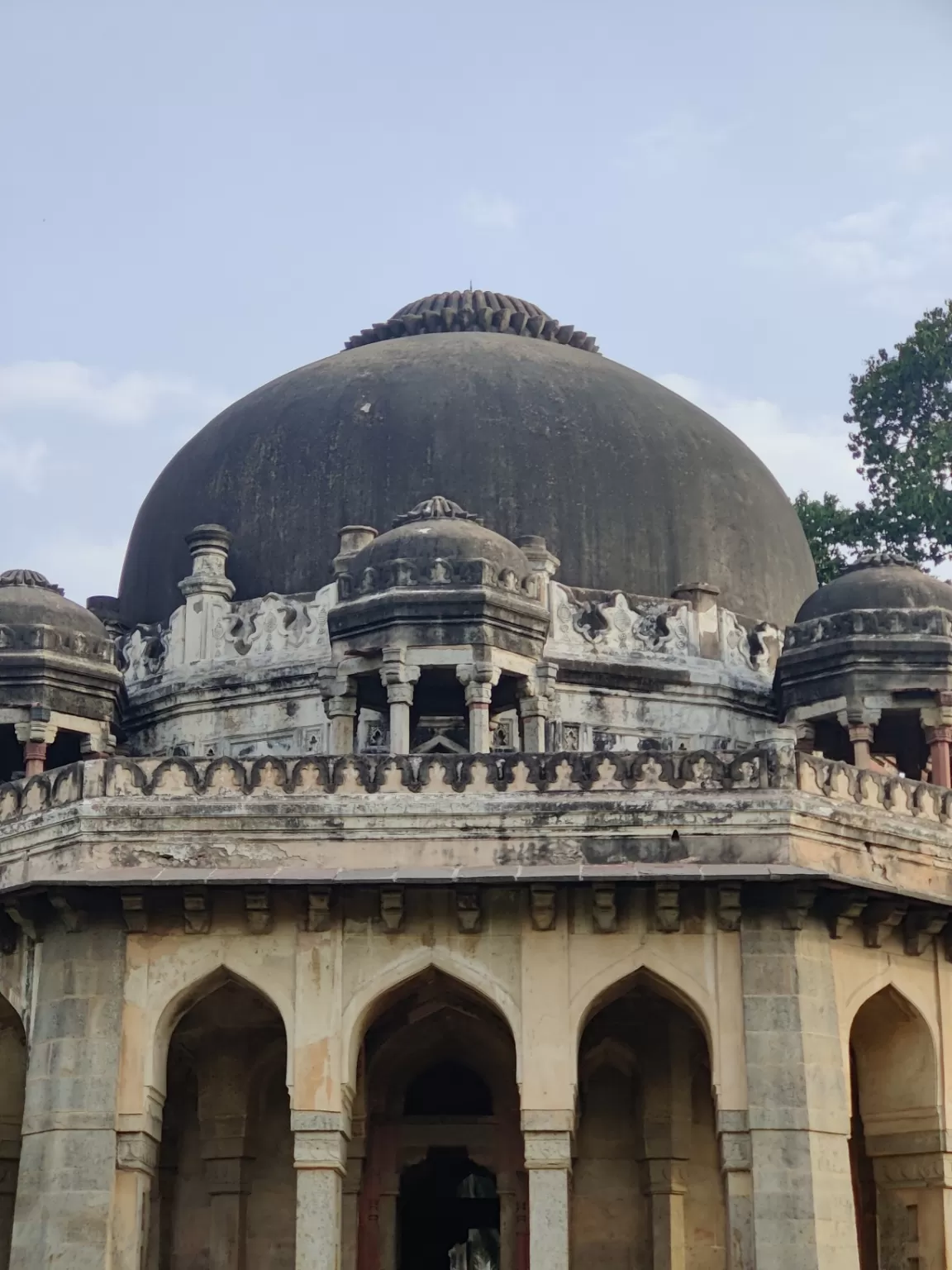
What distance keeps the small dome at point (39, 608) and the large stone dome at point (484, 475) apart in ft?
4.46

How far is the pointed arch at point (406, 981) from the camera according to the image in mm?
18766

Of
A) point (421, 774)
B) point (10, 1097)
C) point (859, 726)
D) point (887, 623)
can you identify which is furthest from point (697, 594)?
point (10, 1097)

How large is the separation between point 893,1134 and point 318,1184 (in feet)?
16.0

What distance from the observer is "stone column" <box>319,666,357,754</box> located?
22.4 metres

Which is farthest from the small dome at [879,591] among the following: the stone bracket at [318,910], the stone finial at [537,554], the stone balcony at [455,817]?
the stone bracket at [318,910]

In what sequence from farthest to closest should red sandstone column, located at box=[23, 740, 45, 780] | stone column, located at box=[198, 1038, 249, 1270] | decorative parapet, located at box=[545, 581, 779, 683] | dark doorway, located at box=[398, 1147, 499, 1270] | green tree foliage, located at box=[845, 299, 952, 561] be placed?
1. green tree foliage, located at box=[845, 299, 952, 561]
2. decorative parapet, located at box=[545, 581, 779, 683]
3. dark doorway, located at box=[398, 1147, 499, 1270]
4. red sandstone column, located at box=[23, 740, 45, 780]
5. stone column, located at box=[198, 1038, 249, 1270]

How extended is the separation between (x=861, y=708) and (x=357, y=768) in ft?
20.7

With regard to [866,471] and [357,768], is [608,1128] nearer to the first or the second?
[357,768]

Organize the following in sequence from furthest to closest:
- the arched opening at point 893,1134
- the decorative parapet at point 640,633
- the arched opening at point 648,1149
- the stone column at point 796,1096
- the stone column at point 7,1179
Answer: the decorative parapet at point 640,633
the stone column at point 7,1179
the arched opening at point 648,1149
the arched opening at point 893,1134
the stone column at point 796,1096

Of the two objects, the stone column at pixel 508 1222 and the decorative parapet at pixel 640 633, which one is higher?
the decorative parapet at pixel 640 633

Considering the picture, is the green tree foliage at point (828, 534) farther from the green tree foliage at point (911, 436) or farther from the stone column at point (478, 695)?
the stone column at point (478, 695)

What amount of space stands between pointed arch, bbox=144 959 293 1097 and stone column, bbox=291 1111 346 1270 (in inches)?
21.7

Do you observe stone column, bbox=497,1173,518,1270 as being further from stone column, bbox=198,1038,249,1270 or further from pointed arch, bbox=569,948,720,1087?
pointed arch, bbox=569,948,720,1087

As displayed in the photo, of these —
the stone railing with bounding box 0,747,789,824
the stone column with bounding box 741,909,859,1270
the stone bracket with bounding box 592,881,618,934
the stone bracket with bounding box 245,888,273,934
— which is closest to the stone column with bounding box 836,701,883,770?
the stone railing with bounding box 0,747,789,824
